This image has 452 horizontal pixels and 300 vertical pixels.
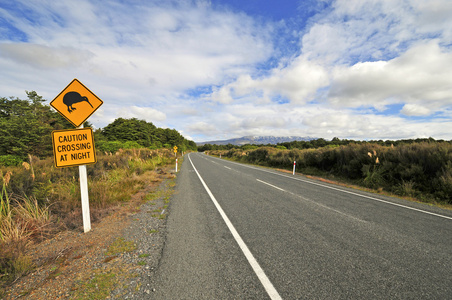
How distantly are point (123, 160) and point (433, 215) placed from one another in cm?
1318

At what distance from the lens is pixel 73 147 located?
3.78m

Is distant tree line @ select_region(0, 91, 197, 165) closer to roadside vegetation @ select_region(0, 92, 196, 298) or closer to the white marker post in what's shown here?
roadside vegetation @ select_region(0, 92, 196, 298)

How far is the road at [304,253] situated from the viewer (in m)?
2.27

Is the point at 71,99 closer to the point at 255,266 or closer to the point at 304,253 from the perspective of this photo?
the point at 255,266

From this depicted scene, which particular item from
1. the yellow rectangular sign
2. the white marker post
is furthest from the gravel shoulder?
the yellow rectangular sign

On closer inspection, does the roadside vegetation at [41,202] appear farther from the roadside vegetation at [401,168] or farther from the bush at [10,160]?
the roadside vegetation at [401,168]

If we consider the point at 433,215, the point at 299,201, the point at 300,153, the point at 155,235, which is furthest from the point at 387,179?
the point at 155,235

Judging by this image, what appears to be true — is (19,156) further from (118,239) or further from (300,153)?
(300,153)

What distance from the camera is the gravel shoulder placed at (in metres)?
2.22

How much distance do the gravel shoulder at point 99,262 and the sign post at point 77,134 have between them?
1.84 feet

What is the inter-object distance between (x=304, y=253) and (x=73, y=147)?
4.93 metres

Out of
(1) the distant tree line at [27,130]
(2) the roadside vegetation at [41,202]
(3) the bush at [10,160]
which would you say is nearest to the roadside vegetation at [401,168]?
(2) the roadside vegetation at [41,202]

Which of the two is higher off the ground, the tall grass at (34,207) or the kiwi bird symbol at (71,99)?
the kiwi bird symbol at (71,99)

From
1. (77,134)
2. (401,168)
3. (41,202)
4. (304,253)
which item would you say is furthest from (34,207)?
(401,168)
